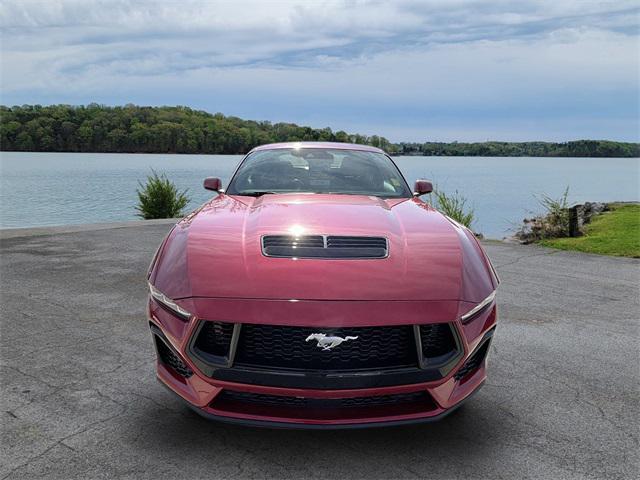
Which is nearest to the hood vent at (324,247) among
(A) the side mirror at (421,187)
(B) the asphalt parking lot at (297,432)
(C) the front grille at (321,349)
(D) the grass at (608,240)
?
(C) the front grille at (321,349)

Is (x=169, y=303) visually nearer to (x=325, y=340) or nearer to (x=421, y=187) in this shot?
(x=325, y=340)

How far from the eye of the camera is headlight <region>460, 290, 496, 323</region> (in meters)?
2.51

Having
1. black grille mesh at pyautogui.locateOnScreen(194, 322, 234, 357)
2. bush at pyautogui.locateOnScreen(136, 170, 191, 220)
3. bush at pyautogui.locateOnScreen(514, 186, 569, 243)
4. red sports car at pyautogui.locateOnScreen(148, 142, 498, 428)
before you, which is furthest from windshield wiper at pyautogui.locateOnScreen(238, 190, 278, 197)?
bush at pyautogui.locateOnScreen(136, 170, 191, 220)

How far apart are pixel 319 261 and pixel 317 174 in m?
1.83

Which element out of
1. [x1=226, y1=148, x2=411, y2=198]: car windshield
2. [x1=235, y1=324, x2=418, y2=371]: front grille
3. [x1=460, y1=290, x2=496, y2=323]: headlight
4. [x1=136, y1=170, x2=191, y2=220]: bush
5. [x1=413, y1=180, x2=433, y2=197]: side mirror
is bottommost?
[x1=136, y1=170, x2=191, y2=220]: bush

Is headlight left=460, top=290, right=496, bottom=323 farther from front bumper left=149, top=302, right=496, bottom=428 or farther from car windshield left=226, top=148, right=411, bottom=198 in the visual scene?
car windshield left=226, top=148, right=411, bottom=198

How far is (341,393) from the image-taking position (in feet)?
7.65

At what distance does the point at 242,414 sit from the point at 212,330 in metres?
0.39

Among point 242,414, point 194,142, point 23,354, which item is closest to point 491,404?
point 242,414

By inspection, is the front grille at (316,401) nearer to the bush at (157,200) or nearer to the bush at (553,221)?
the bush at (553,221)

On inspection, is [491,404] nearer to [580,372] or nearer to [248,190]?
[580,372]

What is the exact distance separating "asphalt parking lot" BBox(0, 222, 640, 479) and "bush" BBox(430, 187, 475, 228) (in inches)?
254

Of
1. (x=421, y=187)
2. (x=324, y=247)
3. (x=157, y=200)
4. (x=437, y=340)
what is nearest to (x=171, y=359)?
(x=324, y=247)

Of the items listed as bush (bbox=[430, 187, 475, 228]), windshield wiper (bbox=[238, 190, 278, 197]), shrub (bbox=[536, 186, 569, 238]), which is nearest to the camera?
windshield wiper (bbox=[238, 190, 278, 197])
